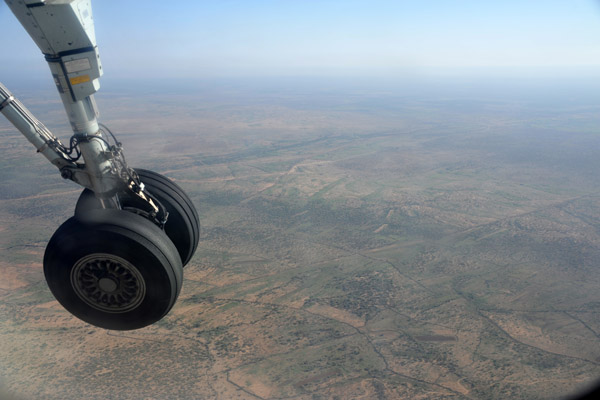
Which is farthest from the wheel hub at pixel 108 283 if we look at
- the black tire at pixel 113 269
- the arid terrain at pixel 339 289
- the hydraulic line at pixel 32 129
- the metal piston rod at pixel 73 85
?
the arid terrain at pixel 339 289

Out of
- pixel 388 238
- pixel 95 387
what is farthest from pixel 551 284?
pixel 95 387

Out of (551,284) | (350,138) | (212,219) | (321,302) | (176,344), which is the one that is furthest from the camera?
(350,138)

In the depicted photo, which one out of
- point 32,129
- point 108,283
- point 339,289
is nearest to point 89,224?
point 108,283

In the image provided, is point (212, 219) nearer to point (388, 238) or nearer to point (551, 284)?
point (388, 238)

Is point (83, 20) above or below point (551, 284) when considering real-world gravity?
above

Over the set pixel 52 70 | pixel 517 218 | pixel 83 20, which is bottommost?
pixel 517 218

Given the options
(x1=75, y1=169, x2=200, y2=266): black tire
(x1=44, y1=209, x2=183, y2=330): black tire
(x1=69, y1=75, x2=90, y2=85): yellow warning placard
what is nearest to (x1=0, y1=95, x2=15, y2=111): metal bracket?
(x1=69, y1=75, x2=90, y2=85): yellow warning placard
